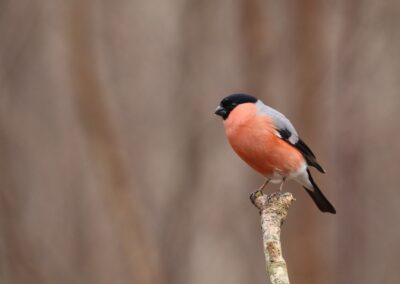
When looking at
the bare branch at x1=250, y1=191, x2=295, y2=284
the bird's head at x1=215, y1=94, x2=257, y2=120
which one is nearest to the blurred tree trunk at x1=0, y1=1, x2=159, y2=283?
the bird's head at x1=215, y1=94, x2=257, y2=120

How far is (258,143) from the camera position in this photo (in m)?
4.34

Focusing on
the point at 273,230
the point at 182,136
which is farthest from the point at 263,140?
the point at 182,136

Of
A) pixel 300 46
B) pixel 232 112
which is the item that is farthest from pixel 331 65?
pixel 232 112

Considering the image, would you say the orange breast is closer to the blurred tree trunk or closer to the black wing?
the black wing

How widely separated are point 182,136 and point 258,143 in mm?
3736

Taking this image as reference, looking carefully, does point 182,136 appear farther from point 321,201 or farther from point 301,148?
point 301,148

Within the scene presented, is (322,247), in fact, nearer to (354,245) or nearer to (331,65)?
(354,245)

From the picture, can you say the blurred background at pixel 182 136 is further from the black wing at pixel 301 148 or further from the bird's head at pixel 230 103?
the bird's head at pixel 230 103

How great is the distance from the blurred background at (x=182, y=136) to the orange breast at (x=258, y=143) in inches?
103

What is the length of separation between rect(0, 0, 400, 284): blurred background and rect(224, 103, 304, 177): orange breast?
2606mm

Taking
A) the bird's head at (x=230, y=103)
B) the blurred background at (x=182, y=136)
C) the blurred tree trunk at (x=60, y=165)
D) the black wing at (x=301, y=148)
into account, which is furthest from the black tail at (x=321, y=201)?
the blurred tree trunk at (x=60, y=165)

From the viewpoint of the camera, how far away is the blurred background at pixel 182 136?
279 inches

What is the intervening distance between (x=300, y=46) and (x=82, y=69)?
2.26 metres

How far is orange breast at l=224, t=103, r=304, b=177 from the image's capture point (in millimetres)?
4297
